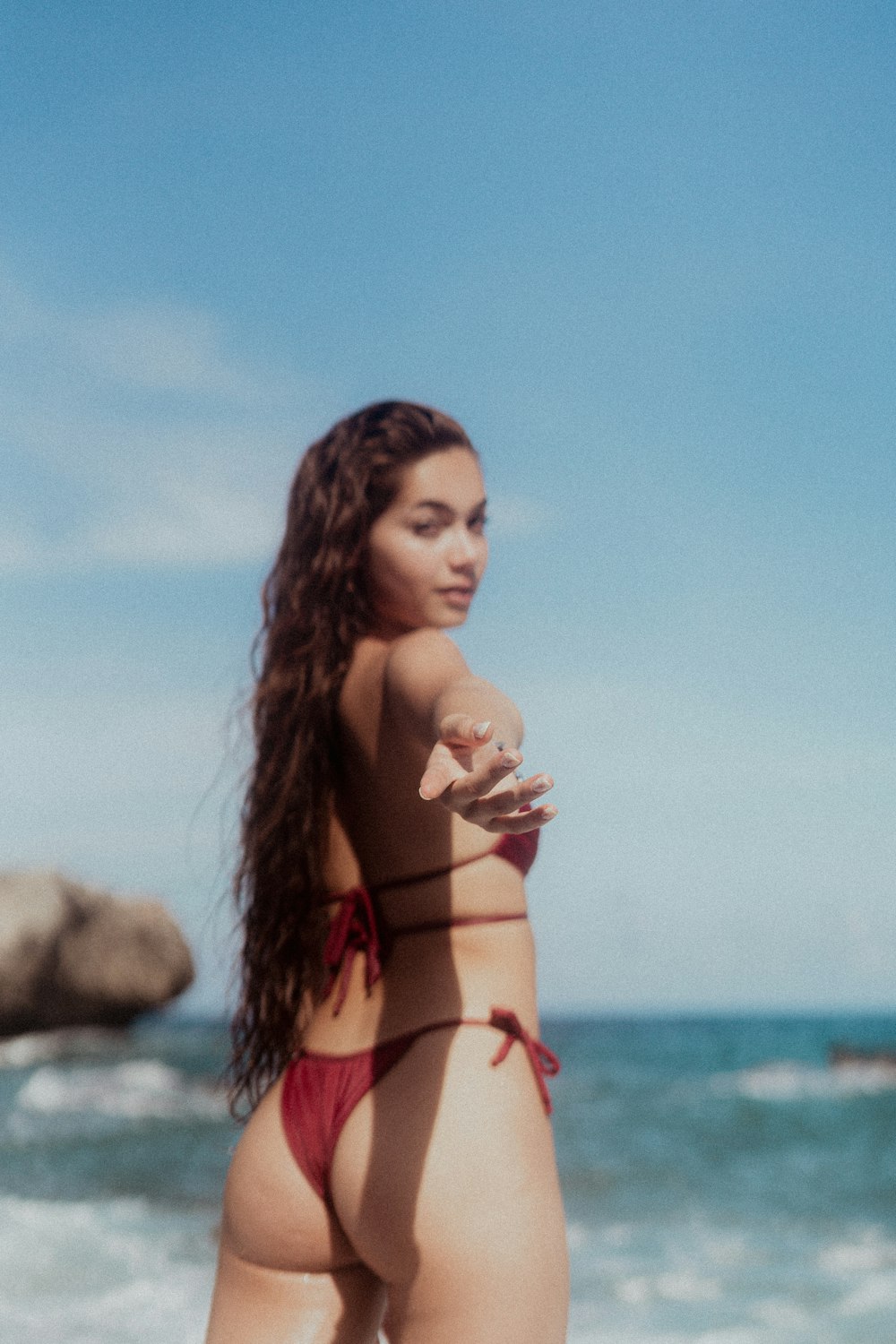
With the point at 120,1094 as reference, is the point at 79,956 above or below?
above

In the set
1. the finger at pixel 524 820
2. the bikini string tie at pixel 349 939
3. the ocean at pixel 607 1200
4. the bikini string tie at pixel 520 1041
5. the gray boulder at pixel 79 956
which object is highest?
the gray boulder at pixel 79 956

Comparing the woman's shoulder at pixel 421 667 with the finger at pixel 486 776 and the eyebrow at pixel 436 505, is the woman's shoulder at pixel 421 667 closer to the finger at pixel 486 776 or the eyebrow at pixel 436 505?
the eyebrow at pixel 436 505

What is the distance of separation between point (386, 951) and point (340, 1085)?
0.22 metres

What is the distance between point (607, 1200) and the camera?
12.2 meters

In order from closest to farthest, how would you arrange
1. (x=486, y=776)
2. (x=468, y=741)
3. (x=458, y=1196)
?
1. (x=486, y=776)
2. (x=468, y=741)
3. (x=458, y=1196)

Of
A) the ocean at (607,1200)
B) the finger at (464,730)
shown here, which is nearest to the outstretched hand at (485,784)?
the finger at (464,730)

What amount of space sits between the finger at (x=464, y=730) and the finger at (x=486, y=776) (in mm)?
71

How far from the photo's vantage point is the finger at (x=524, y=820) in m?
1.75

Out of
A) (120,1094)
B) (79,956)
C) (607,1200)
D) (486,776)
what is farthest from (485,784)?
(79,956)

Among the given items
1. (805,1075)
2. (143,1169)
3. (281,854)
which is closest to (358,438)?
(281,854)

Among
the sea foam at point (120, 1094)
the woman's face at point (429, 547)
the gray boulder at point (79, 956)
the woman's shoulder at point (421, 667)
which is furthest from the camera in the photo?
the gray boulder at point (79, 956)

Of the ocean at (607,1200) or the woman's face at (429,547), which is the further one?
the ocean at (607,1200)

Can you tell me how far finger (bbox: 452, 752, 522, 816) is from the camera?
1.70 meters

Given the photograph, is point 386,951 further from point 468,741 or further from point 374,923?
point 468,741
